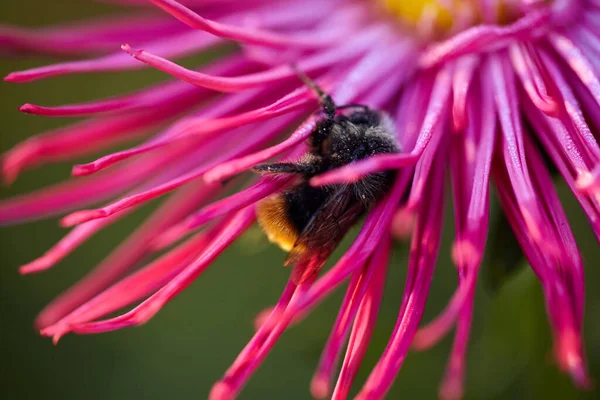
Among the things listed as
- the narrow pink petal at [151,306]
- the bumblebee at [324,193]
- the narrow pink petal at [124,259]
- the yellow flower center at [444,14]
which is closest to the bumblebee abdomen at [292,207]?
the bumblebee at [324,193]

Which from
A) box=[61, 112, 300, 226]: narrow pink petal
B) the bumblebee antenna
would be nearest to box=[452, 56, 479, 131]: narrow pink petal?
the bumblebee antenna

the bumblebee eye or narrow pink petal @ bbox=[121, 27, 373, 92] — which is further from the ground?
narrow pink petal @ bbox=[121, 27, 373, 92]

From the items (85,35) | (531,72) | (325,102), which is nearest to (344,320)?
(325,102)

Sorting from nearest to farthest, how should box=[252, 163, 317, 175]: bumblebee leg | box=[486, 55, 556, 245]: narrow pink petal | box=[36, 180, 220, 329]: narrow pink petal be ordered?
box=[486, 55, 556, 245]: narrow pink petal → box=[252, 163, 317, 175]: bumblebee leg → box=[36, 180, 220, 329]: narrow pink petal

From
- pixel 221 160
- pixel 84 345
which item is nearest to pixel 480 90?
pixel 221 160

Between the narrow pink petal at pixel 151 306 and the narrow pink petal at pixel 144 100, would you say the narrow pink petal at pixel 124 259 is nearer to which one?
the narrow pink petal at pixel 144 100

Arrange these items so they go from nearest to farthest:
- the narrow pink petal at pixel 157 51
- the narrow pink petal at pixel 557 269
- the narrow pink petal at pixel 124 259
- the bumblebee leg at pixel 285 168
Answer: the narrow pink petal at pixel 557 269, the bumblebee leg at pixel 285 168, the narrow pink petal at pixel 157 51, the narrow pink petal at pixel 124 259

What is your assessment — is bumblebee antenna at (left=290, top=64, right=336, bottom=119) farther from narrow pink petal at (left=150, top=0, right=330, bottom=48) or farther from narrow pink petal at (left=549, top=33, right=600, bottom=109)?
narrow pink petal at (left=549, top=33, right=600, bottom=109)

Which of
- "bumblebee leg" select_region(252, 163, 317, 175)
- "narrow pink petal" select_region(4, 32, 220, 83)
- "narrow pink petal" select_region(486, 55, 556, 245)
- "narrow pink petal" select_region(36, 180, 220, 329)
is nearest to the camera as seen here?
"narrow pink petal" select_region(486, 55, 556, 245)
